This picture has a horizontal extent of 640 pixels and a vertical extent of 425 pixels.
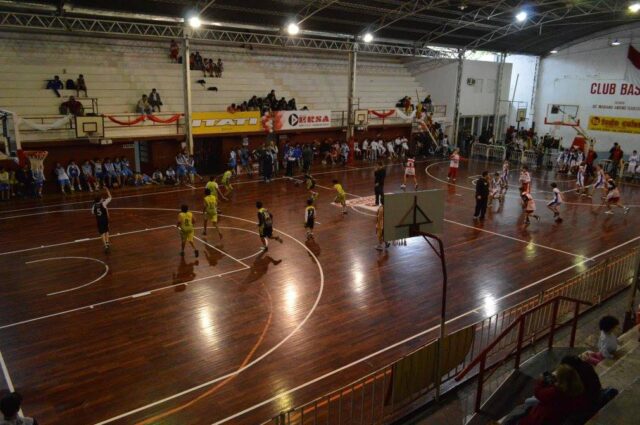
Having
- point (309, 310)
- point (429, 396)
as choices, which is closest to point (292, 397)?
point (429, 396)

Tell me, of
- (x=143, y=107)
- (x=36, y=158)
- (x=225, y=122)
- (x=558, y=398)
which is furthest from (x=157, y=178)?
(x=558, y=398)

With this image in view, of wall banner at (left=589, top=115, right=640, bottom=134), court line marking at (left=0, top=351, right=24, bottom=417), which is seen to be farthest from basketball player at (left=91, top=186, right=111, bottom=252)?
wall banner at (left=589, top=115, right=640, bottom=134)

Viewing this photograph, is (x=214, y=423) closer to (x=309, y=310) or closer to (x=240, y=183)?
(x=309, y=310)

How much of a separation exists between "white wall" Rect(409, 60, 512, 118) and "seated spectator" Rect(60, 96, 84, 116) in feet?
73.2

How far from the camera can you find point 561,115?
1490 inches

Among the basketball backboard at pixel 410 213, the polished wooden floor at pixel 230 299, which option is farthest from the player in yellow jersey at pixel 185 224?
the basketball backboard at pixel 410 213

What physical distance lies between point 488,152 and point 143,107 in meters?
20.9

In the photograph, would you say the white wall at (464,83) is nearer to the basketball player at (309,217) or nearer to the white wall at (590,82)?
the white wall at (590,82)

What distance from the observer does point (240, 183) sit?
2334 cm

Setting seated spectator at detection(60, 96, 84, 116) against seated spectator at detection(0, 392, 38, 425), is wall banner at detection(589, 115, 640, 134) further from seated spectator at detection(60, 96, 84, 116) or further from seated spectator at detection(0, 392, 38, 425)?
seated spectator at detection(0, 392, 38, 425)

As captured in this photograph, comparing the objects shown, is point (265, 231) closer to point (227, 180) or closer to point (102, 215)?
point (102, 215)

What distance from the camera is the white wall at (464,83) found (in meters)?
35.0

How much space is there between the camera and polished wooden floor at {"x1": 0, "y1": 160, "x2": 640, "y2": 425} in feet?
25.9

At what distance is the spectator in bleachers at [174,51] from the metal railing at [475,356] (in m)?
20.8
